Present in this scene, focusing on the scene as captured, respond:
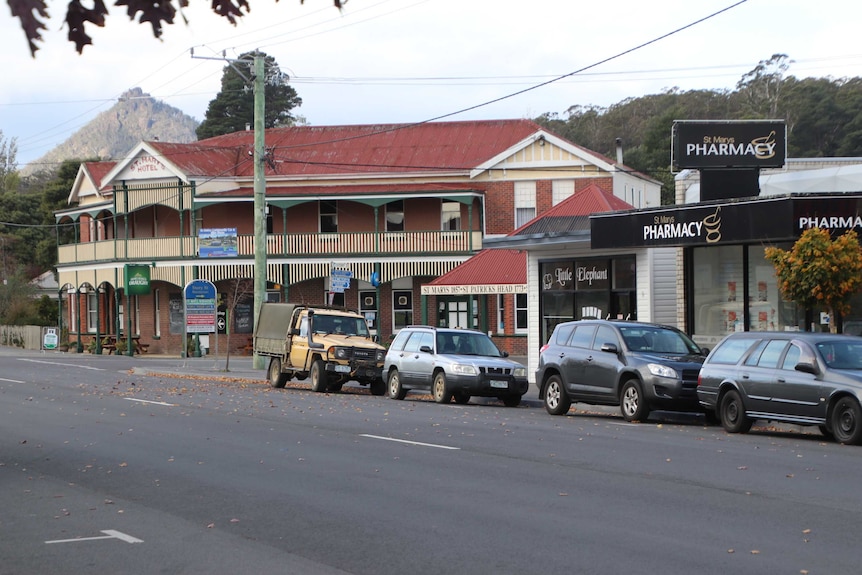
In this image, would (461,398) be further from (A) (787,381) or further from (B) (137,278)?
(B) (137,278)

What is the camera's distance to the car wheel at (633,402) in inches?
758

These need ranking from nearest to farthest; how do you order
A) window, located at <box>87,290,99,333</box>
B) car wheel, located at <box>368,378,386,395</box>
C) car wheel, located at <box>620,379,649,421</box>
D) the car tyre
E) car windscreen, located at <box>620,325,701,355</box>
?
1. car wheel, located at <box>620,379,649,421</box>
2. car windscreen, located at <box>620,325,701,355</box>
3. the car tyre
4. car wheel, located at <box>368,378,386,395</box>
5. window, located at <box>87,290,99,333</box>

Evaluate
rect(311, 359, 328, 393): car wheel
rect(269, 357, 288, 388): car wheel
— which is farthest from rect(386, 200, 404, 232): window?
rect(311, 359, 328, 393): car wheel

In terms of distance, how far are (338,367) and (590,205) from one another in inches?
346

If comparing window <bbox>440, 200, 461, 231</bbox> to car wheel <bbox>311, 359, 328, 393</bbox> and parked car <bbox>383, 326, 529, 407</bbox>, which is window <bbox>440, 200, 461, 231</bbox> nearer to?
car wheel <bbox>311, 359, 328, 393</bbox>

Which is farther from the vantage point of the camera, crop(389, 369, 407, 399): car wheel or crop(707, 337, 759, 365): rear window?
crop(389, 369, 407, 399): car wheel

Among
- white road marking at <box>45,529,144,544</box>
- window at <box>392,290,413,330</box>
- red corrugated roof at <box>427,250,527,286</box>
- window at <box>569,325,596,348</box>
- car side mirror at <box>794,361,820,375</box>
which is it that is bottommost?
white road marking at <box>45,529,144,544</box>

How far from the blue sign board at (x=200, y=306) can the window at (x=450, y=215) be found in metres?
14.9

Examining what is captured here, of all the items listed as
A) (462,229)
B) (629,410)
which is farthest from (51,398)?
(462,229)

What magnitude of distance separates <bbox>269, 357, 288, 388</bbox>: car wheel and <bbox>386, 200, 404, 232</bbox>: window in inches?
779

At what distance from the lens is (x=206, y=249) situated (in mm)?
47531

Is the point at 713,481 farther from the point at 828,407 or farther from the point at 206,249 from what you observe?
the point at 206,249

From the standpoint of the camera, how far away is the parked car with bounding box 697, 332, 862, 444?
15591 millimetres

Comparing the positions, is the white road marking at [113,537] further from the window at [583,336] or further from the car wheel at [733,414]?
the window at [583,336]
